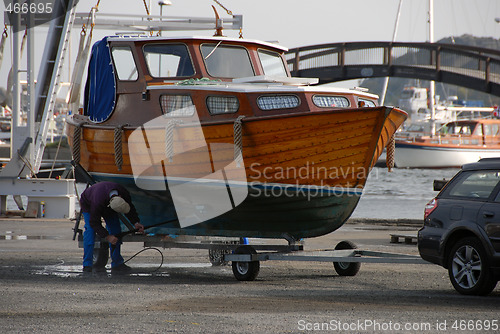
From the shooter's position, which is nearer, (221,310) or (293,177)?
(221,310)

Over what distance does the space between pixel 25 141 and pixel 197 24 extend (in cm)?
514

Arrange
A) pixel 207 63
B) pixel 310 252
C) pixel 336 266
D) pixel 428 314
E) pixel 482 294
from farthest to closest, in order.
Result: pixel 207 63
pixel 336 266
pixel 310 252
pixel 482 294
pixel 428 314

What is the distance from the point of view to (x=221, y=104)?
11422 millimetres

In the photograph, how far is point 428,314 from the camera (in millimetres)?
7867

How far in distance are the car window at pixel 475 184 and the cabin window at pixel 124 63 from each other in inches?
220

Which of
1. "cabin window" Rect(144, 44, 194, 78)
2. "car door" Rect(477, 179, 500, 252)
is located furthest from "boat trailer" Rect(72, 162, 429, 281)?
"cabin window" Rect(144, 44, 194, 78)

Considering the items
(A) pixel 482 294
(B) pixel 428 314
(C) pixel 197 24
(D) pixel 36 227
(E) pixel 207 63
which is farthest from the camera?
(C) pixel 197 24

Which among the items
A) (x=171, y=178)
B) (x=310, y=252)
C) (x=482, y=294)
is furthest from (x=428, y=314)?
(x=171, y=178)

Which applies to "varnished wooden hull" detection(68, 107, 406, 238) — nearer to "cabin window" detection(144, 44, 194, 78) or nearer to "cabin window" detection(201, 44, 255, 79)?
"cabin window" detection(144, 44, 194, 78)

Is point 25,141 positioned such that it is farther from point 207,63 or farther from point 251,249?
point 251,249

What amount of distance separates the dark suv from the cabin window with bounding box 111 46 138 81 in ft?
18.0

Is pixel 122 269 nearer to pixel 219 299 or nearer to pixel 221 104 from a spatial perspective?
pixel 221 104

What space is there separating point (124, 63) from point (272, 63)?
8.56 ft

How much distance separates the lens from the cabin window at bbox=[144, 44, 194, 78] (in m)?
12.8
